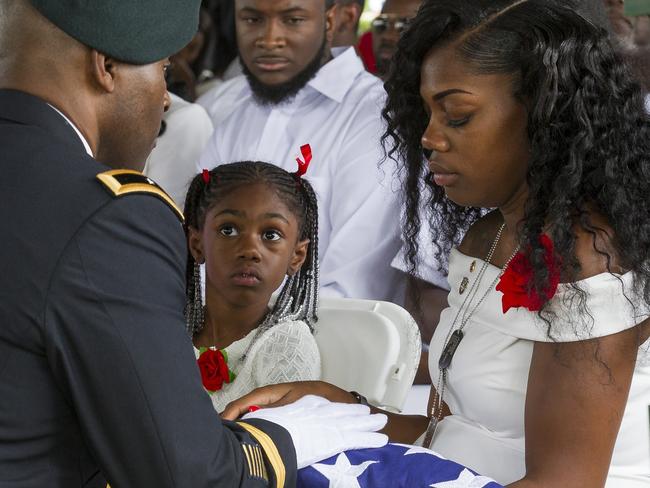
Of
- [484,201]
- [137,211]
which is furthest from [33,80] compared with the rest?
[484,201]

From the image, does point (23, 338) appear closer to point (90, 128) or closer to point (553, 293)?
→ point (90, 128)

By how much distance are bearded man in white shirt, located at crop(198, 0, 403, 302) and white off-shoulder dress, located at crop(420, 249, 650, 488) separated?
1.59m

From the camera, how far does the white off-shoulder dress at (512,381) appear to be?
1746mm

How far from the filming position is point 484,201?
1.97m

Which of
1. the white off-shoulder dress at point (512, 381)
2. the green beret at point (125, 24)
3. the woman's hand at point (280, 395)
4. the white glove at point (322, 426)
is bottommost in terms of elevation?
the woman's hand at point (280, 395)

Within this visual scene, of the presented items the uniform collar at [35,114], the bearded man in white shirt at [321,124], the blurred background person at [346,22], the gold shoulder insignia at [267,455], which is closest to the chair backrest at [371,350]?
the gold shoulder insignia at [267,455]

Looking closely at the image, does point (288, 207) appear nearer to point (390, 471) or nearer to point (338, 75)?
point (390, 471)

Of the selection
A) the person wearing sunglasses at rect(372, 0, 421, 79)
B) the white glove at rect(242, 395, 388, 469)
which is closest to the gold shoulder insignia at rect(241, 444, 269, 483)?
the white glove at rect(242, 395, 388, 469)

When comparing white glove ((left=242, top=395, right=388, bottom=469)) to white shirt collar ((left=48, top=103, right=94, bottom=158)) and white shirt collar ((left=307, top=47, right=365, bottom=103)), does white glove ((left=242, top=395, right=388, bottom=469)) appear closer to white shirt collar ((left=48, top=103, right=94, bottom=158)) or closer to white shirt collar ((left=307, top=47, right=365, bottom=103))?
white shirt collar ((left=48, top=103, right=94, bottom=158))

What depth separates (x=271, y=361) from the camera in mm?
2436

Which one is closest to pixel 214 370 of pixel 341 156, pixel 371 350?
pixel 371 350

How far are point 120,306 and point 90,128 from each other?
30 cm

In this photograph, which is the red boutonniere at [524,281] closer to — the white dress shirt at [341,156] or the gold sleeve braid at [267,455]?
the gold sleeve braid at [267,455]

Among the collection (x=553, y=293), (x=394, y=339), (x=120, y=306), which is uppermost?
(x=553, y=293)
